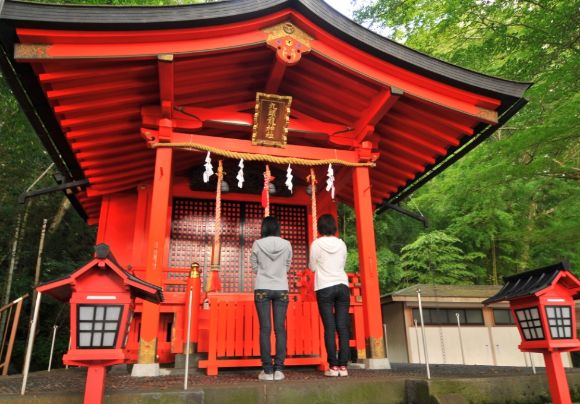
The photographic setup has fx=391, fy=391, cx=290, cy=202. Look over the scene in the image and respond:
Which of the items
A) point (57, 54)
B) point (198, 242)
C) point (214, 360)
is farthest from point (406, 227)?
point (57, 54)

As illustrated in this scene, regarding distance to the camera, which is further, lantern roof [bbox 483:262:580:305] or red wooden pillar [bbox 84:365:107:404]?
lantern roof [bbox 483:262:580:305]

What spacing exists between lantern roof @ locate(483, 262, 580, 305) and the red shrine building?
2247 mm

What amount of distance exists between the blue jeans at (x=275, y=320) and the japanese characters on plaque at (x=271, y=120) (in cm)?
274

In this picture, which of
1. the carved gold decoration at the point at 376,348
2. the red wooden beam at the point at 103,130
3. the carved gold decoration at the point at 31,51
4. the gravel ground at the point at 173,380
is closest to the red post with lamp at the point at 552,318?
the gravel ground at the point at 173,380

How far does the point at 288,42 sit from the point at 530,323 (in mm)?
4378

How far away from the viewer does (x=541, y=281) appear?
340 cm

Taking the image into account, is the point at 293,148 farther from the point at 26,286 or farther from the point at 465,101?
the point at 26,286

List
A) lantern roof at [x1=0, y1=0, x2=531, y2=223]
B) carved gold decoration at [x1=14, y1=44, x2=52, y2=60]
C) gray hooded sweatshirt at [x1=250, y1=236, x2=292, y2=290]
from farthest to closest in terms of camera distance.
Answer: lantern roof at [x1=0, y1=0, x2=531, y2=223]
carved gold decoration at [x1=14, y1=44, x2=52, y2=60]
gray hooded sweatshirt at [x1=250, y1=236, x2=292, y2=290]

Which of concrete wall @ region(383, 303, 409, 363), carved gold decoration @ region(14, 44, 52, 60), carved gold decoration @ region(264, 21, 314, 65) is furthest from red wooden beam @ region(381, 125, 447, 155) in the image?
concrete wall @ region(383, 303, 409, 363)

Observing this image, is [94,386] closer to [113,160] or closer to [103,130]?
[103,130]

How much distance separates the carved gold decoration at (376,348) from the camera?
5.40 meters

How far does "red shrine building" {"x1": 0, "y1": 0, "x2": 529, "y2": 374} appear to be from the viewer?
15.6ft

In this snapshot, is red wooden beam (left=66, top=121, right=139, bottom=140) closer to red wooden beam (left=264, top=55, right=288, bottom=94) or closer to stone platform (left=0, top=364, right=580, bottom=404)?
red wooden beam (left=264, top=55, right=288, bottom=94)

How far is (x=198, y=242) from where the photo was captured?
26.5ft
